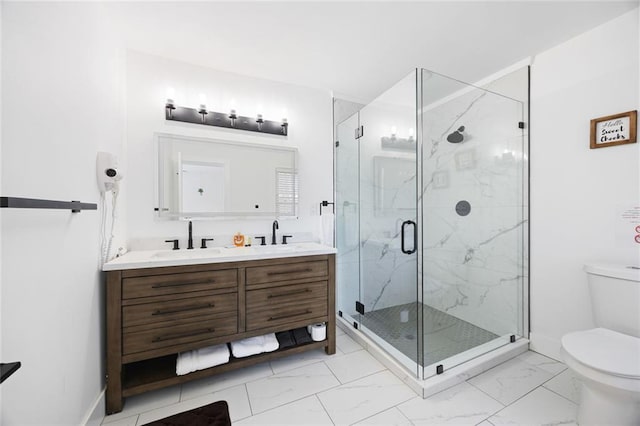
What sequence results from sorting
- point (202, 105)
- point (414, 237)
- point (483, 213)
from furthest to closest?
point (483, 213), point (202, 105), point (414, 237)

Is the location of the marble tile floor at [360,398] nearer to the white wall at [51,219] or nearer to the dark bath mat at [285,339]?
the dark bath mat at [285,339]

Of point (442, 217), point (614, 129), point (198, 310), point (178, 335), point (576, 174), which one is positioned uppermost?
point (614, 129)

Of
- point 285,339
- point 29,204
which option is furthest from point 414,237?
point 29,204

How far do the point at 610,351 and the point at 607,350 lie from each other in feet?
0.03

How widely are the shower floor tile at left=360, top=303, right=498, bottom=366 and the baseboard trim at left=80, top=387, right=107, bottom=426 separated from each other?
1833 mm

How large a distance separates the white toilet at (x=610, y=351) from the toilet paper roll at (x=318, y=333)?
142cm

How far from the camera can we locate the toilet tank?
1.46 metres

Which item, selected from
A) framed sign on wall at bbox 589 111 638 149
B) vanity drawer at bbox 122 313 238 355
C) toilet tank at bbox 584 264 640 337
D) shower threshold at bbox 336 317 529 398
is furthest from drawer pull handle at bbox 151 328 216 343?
framed sign on wall at bbox 589 111 638 149

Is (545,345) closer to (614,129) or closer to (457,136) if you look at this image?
(614,129)

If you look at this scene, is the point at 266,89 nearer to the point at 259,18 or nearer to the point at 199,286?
the point at 259,18

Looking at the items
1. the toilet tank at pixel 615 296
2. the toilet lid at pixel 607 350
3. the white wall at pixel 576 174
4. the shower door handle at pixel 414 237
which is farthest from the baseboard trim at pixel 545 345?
the shower door handle at pixel 414 237

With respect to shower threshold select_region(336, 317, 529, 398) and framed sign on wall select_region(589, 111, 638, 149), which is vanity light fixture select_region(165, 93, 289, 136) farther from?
framed sign on wall select_region(589, 111, 638, 149)

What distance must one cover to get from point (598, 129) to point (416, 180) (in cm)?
124

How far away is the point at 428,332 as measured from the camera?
191 cm
